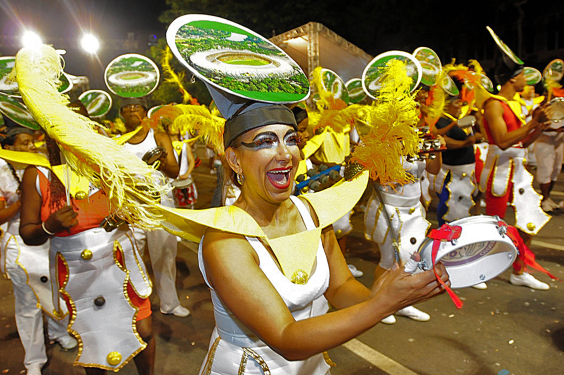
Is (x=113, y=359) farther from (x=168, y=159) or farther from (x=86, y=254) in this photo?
(x=168, y=159)

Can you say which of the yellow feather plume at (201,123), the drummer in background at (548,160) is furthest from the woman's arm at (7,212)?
the drummer in background at (548,160)

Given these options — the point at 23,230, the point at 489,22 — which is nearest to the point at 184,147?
the point at 23,230

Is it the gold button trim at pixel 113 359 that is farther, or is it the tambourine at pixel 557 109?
the tambourine at pixel 557 109

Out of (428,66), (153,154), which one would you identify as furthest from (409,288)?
(428,66)

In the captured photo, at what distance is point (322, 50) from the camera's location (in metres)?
9.34

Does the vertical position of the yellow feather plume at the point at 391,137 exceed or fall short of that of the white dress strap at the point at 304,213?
it exceeds it

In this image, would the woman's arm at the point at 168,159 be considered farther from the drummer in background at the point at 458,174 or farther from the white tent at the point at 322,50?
the white tent at the point at 322,50

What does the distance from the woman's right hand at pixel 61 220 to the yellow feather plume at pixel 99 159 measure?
1.03 meters

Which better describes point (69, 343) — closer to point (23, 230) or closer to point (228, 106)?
point (23, 230)

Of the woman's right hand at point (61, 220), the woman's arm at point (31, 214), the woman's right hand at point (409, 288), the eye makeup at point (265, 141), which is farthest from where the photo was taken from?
the woman's arm at point (31, 214)

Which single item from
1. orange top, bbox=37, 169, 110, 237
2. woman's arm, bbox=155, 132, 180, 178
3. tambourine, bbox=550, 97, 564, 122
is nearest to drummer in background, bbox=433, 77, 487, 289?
tambourine, bbox=550, 97, 564, 122

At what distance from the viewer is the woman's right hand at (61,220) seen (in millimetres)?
2359

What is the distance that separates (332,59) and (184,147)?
521cm

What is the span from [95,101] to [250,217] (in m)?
4.99
